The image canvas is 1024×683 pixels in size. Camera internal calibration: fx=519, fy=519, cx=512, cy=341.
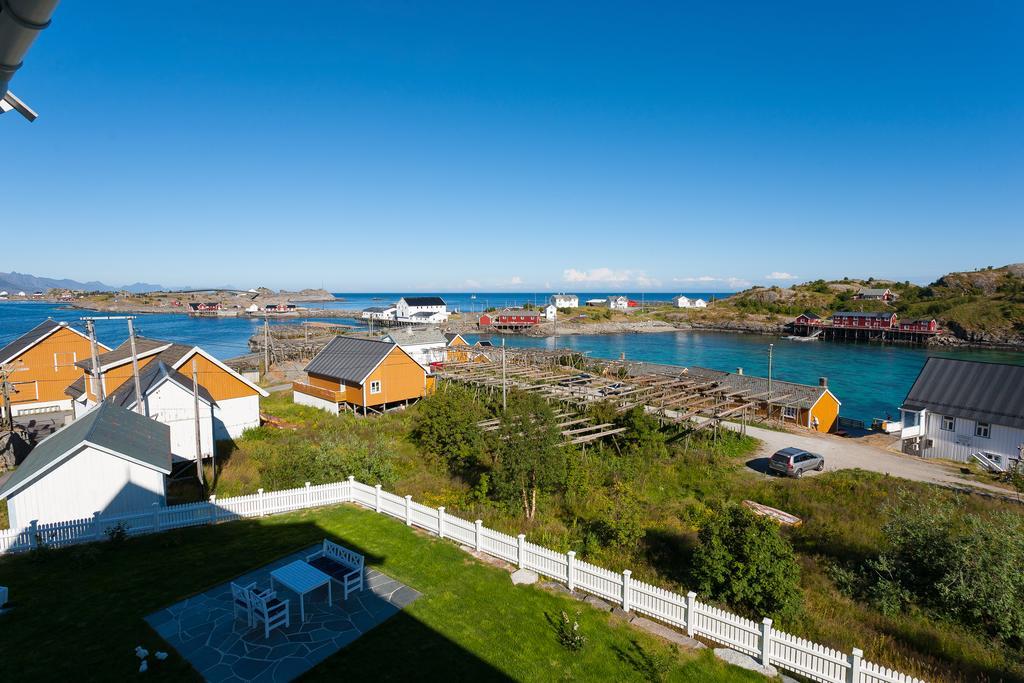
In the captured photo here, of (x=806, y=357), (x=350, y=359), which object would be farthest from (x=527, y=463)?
(x=806, y=357)

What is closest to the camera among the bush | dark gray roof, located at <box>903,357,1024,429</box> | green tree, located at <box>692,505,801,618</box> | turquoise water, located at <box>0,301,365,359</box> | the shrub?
the shrub

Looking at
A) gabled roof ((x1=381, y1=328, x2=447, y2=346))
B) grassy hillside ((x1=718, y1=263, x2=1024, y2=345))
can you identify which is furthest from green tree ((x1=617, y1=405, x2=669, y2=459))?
grassy hillside ((x1=718, y1=263, x2=1024, y2=345))

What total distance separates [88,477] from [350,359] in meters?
22.0

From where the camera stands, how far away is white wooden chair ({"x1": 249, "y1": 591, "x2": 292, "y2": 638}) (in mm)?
9305

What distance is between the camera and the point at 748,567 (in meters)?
10.6

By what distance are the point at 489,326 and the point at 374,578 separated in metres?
112

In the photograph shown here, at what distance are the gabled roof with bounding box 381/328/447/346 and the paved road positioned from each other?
32.3 meters

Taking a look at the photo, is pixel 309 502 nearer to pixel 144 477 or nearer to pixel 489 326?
pixel 144 477

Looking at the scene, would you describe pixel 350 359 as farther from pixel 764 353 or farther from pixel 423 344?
pixel 764 353

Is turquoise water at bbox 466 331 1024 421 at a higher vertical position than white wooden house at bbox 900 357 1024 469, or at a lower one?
lower

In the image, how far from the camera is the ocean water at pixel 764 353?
59403mm

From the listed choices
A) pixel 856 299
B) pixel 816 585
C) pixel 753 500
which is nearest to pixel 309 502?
pixel 816 585

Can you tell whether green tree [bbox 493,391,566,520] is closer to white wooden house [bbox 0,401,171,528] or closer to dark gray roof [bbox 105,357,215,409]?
white wooden house [bbox 0,401,171,528]

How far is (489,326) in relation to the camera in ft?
404
